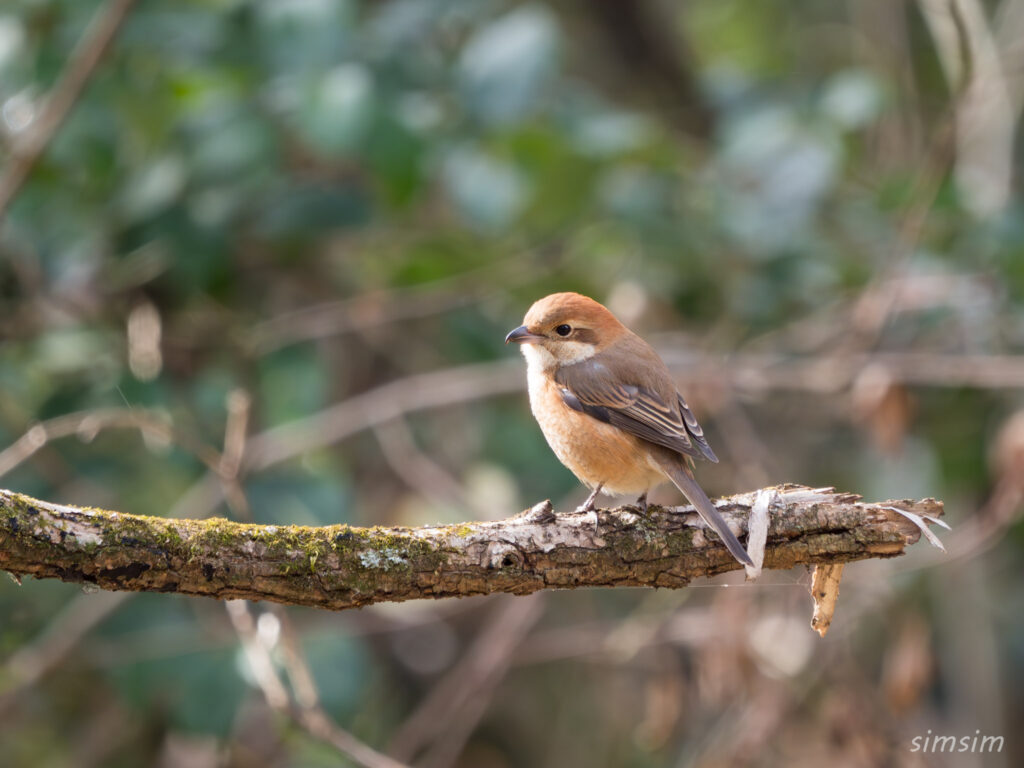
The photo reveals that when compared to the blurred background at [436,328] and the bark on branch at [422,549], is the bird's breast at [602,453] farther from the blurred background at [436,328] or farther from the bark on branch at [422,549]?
the blurred background at [436,328]

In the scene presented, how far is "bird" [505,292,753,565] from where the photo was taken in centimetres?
374

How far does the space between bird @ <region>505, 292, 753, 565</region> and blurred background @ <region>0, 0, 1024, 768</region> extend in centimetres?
86

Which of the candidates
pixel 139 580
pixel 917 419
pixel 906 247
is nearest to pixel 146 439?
pixel 139 580

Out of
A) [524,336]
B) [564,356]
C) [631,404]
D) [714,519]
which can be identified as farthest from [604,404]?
[714,519]

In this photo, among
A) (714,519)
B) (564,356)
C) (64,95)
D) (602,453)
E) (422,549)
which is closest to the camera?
(422,549)

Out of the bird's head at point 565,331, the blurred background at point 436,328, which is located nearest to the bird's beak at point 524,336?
the bird's head at point 565,331

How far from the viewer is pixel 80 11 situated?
4.90 meters

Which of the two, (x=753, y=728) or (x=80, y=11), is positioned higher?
(x=80, y=11)

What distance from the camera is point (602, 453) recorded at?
3779mm

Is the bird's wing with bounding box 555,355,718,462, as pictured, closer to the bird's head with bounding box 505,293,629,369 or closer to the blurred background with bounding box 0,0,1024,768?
the bird's head with bounding box 505,293,629,369

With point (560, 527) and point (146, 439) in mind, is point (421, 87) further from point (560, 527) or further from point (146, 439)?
point (560, 527)

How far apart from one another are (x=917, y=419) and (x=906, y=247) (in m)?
1.82

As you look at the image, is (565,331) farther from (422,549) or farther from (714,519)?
(422,549)

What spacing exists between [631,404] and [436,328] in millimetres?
3088
